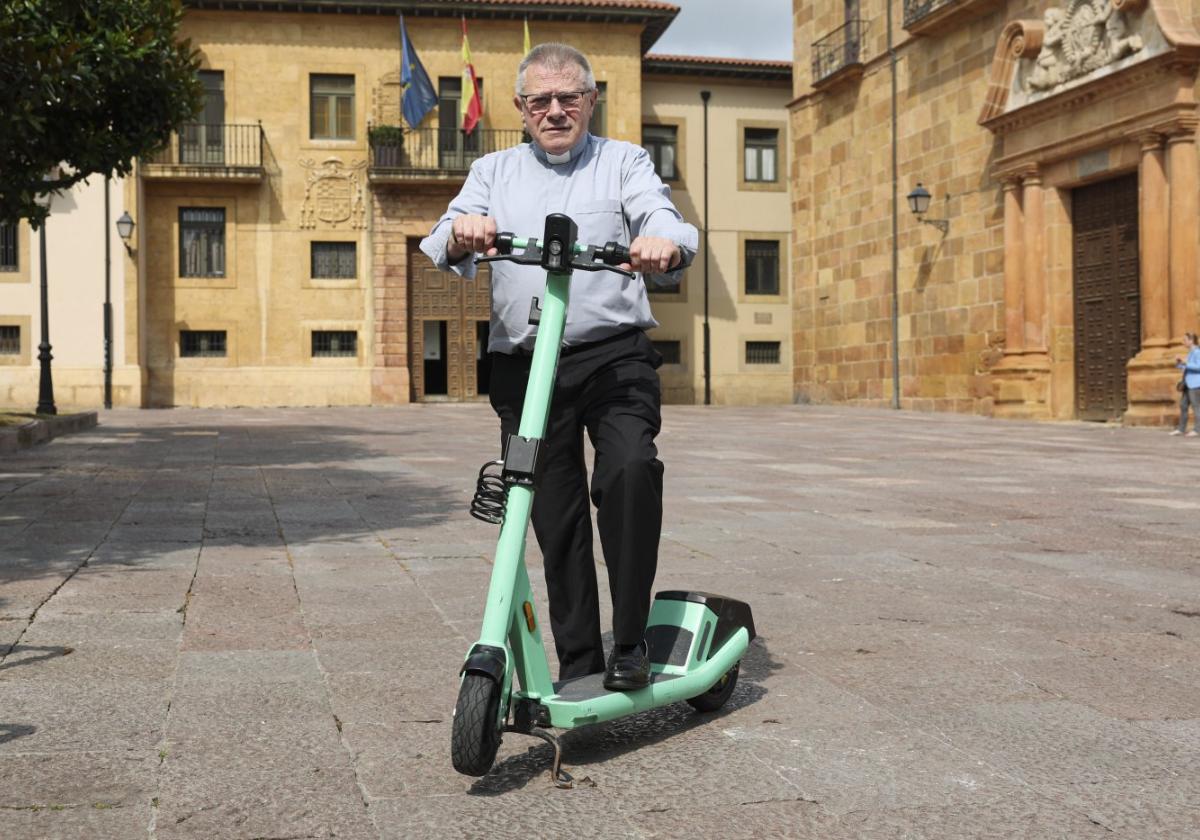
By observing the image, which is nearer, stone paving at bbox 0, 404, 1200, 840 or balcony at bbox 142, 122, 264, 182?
stone paving at bbox 0, 404, 1200, 840

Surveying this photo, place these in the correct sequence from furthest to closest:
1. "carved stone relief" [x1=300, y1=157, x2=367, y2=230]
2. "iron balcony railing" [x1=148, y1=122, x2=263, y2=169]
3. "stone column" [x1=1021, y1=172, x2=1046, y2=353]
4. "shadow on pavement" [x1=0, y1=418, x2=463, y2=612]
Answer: "carved stone relief" [x1=300, y1=157, x2=367, y2=230]
"iron balcony railing" [x1=148, y1=122, x2=263, y2=169]
"stone column" [x1=1021, y1=172, x2=1046, y2=353]
"shadow on pavement" [x1=0, y1=418, x2=463, y2=612]

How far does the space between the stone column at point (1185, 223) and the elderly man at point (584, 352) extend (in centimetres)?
1752

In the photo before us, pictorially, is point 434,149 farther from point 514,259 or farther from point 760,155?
point 514,259

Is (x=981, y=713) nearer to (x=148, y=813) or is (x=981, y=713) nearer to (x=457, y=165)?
(x=148, y=813)

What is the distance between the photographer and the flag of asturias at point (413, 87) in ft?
100

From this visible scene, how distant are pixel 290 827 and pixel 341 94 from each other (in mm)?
31235

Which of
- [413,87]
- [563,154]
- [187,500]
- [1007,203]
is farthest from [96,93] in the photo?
[413,87]

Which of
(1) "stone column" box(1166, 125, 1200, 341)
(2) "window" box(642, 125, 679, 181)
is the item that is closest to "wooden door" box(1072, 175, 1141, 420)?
(1) "stone column" box(1166, 125, 1200, 341)

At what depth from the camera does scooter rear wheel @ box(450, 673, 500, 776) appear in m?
2.71

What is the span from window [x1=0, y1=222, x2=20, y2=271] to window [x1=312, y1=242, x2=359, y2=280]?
258 inches

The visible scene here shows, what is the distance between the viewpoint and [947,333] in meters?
25.0

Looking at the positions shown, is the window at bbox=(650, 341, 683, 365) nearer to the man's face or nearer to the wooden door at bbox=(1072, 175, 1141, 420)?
the wooden door at bbox=(1072, 175, 1141, 420)

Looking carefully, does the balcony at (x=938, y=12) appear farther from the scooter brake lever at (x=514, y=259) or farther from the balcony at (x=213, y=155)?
the scooter brake lever at (x=514, y=259)

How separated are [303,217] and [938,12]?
15.1 metres
